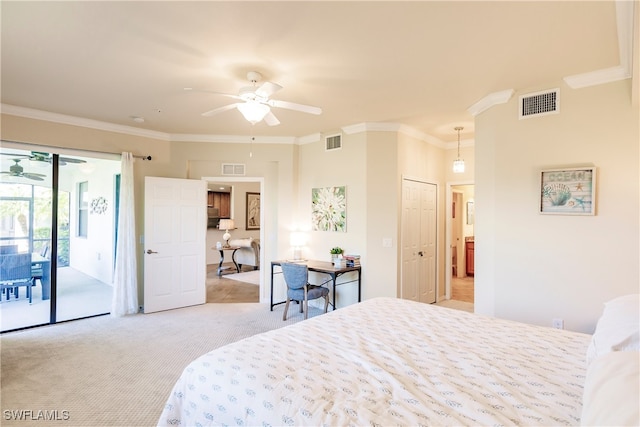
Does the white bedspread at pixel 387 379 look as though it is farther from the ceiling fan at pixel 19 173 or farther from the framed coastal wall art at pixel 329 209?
the ceiling fan at pixel 19 173

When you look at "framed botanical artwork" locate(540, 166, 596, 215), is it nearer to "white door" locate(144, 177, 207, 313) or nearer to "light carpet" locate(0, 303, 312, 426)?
"light carpet" locate(0, 303, 312, 426)

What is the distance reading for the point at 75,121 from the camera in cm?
430

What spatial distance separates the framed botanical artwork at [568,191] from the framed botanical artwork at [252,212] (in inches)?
284

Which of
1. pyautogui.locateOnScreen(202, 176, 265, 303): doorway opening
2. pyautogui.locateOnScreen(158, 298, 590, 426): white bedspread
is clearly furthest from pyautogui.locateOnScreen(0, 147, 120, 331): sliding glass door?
pyautogui.locateOnScreen(158, 298, 590, 426): white bedspread

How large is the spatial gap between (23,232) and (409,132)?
516 cm

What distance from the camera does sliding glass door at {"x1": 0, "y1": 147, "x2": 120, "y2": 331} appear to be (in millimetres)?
4035

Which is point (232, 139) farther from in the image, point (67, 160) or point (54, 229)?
point (54, 229)

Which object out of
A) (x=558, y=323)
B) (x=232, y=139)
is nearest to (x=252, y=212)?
(x=232, y=139)

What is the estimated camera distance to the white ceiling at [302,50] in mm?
2066

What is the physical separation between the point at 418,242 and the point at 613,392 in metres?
4.12

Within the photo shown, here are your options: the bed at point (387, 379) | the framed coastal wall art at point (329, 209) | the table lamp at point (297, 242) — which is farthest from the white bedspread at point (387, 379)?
the table lamp at point (297, 242)

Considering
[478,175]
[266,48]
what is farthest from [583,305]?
[266,48]

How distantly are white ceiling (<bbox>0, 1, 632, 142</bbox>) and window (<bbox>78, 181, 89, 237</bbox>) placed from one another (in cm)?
140

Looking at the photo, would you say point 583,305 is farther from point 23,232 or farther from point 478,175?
point 23,232
